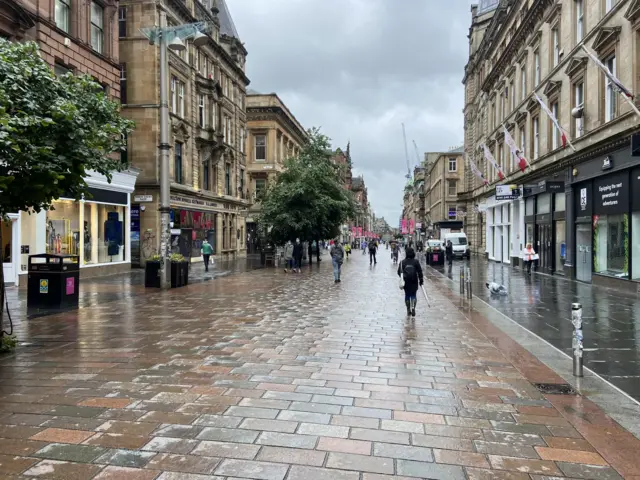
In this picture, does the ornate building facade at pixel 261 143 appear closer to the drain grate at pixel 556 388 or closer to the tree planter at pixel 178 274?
the tree planter at pixel 178 274

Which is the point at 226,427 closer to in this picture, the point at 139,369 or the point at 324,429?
the point at 324,429

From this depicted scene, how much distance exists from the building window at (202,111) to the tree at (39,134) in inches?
1050

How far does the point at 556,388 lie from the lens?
5.63 meters

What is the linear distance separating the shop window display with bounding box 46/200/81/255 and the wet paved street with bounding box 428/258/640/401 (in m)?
15.5

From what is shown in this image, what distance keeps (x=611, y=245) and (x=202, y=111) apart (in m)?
26.8

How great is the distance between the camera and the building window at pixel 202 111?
33.4 metres

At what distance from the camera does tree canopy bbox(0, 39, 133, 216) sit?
6340 mm

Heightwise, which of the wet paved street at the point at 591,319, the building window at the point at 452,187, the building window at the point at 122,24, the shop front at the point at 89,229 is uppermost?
the building window at the point at 122,24

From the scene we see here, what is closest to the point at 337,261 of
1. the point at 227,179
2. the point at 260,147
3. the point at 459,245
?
the point at 227,179

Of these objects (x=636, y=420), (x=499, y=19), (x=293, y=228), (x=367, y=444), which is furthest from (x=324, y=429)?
(x=499, y=19)

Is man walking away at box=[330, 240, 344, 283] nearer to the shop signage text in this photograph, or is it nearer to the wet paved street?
the wet paved street

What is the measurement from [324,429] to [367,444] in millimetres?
470

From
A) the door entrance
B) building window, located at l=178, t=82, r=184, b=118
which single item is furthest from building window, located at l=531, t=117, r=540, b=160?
building window, located at l=178, t=82, r=184, b=118

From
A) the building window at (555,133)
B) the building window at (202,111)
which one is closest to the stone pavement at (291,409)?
the building window at (555,133)
